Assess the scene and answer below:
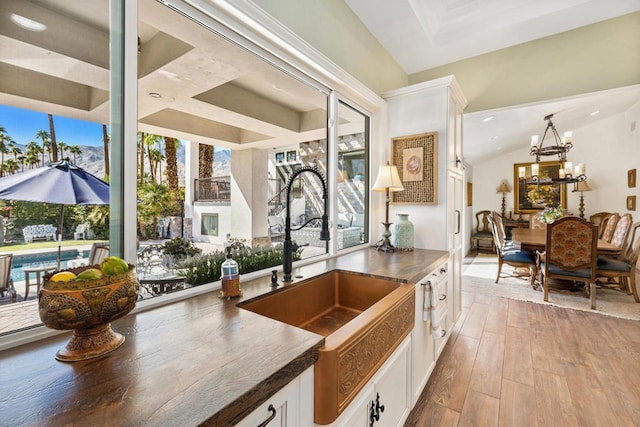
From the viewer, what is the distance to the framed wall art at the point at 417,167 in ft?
8.09

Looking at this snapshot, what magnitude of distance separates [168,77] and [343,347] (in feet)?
4.46

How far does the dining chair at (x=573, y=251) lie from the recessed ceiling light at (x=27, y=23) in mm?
4570

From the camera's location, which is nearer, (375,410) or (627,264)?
(375,410)

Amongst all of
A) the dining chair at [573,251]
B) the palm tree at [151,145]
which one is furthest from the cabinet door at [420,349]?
the dining chair at [573,251]

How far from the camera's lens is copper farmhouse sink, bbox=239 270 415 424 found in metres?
0.83

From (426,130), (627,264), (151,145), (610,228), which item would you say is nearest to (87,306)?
(151,145)

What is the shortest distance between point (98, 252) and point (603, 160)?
344 inches

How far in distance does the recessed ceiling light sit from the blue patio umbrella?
397 millimetres

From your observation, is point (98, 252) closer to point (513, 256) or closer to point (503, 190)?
point (513, 256)

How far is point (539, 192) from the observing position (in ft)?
22.8

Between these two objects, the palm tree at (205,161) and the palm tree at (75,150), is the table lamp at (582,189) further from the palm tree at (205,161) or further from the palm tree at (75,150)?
the palm tree at (75,150)

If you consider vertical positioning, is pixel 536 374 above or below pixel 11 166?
below

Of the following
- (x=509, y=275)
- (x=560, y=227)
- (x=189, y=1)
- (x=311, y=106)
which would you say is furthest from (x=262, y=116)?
(x=509, y=275)

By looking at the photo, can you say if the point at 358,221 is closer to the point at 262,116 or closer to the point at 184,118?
the point at 262,116
